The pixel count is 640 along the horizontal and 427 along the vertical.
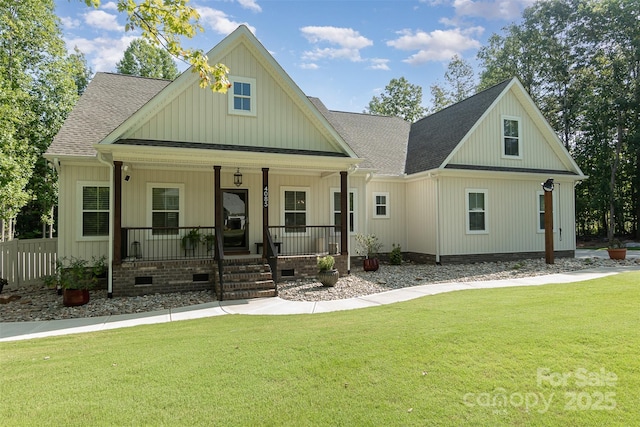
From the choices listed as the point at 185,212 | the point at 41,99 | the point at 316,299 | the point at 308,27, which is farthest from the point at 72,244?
the point at 41,99

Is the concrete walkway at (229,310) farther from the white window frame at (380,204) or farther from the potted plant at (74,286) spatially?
the white window frame at (380,204)

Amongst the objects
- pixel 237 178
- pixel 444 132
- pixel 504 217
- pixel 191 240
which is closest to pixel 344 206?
pixel 237 178

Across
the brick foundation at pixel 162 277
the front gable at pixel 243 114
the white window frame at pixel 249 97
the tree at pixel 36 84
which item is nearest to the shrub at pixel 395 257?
the front gable at pixel 243 114

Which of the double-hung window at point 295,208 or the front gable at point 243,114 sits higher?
the front gable at point 243,114

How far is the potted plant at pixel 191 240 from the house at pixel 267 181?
5cm

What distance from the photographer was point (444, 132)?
1603 centimetres

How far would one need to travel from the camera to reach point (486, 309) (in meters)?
6.61

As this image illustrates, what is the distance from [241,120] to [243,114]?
19 centimetres

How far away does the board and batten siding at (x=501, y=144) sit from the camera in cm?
1468

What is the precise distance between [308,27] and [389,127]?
26.1 feet

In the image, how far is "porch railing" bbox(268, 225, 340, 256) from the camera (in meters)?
12.7

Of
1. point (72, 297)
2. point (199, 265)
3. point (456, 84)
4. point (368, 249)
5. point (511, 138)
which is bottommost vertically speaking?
point (72, 297)

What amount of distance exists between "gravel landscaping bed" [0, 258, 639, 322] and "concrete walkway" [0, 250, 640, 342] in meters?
0.48

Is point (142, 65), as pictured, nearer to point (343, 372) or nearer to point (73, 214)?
point (73, 214)
